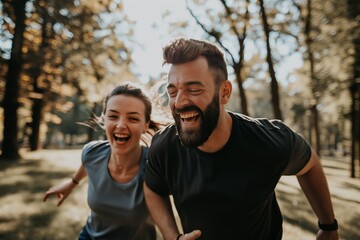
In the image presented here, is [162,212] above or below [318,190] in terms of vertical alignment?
below

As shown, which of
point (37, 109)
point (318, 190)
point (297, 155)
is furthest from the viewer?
point (37, 109)

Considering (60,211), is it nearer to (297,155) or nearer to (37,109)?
(297,155)

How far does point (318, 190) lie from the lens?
2795mm

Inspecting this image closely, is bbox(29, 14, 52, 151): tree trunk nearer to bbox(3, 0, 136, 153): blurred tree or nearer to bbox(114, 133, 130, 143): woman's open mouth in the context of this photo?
bbox(3, 0, 136, 153): blurred tree

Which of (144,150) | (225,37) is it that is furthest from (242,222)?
(225,37)

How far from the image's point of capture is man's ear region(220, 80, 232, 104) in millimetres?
2567

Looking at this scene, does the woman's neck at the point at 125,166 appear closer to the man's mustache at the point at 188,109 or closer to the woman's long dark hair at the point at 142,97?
the woman's long dark hair at the point at 142,97

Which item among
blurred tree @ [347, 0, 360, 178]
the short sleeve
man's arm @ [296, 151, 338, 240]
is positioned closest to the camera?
the short sleeve

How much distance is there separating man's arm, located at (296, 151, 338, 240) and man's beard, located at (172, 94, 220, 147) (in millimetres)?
970

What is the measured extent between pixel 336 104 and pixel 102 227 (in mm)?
12880

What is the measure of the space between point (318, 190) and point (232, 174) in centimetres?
102

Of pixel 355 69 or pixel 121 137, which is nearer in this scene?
pixel 121 137

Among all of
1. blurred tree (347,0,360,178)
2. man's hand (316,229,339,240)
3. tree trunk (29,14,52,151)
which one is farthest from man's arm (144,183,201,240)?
tree trunk (29,14,52,151)

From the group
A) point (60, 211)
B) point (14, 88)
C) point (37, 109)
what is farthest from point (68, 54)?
point (60, 211)
